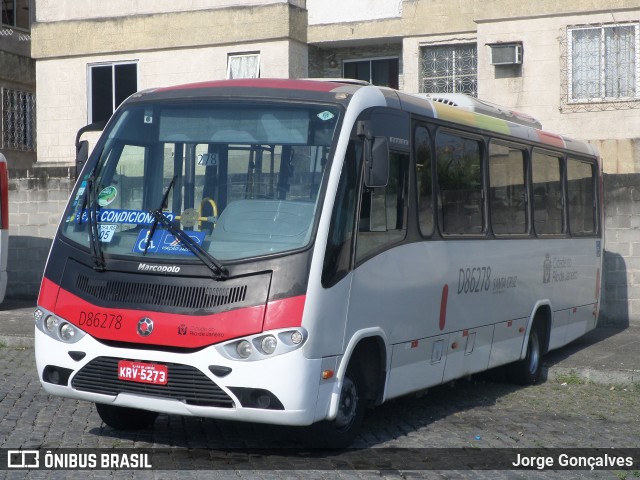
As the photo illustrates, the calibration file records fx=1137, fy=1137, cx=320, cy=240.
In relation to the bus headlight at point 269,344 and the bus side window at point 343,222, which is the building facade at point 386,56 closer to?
the bus side window at point 343,222

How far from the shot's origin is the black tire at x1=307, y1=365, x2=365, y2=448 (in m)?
8.26

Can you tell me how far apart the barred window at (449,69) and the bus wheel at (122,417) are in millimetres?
13792

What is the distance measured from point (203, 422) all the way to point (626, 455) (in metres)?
3.40

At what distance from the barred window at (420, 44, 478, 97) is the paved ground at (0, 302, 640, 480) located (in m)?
9.61

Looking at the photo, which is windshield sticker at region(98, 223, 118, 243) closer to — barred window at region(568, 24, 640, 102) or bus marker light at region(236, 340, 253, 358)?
bus marker light at region(236, 340, 253, 358)

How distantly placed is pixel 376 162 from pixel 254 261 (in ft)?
4.14

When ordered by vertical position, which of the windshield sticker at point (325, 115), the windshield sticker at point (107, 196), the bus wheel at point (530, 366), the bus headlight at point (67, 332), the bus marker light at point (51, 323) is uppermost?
the windshield sticker at point (325, 115)

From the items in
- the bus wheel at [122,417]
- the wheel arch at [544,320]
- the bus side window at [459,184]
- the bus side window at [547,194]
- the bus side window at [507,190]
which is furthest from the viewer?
the wheel arch at [544,320]

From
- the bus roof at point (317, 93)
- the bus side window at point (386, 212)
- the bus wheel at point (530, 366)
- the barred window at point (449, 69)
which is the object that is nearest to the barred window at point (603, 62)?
the barred window at point (449, 69)

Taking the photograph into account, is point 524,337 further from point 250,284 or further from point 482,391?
point 250,284

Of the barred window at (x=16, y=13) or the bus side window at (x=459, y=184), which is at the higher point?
the barred window at (x=16, y=13)

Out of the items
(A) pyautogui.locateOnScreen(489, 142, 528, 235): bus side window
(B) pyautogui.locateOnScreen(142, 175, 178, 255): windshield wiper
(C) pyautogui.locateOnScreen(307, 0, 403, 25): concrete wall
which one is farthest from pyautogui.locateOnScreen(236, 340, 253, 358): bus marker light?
(C) pyautogui.locateOnScreen(307, 0, 403, 25): concrete wall

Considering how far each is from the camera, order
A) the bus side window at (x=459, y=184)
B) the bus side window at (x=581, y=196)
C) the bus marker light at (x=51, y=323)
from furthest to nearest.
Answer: the bus side window at (x=581, y=196)
the bus side window at (x=459, y=184)
the bus marker light at (x=51, y=323)

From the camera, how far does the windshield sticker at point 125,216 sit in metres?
8.23
